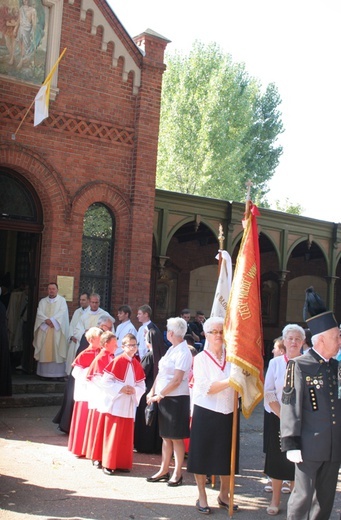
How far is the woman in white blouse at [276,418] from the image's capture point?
662 cm

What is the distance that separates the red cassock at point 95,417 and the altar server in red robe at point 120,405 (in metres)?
0.15

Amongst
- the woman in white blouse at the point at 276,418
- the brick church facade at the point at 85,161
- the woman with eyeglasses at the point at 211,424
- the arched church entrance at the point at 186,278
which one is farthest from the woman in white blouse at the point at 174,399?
the arched church entrance at the point at 186,278

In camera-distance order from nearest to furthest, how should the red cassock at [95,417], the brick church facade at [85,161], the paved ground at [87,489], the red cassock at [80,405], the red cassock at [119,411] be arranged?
the paved ground at [87,489], the red cassock at [119,411], the red cassock at [95,417], the red cassock at [80,405], the brick church facade at [85,161]

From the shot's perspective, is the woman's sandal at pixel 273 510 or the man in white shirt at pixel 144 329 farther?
the man in white shirt at pixel 144 329

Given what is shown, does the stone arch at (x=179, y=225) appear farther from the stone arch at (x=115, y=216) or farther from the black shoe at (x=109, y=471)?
the black shoe at (x=109, y=471)

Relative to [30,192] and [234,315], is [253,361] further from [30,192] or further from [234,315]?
[30,192]

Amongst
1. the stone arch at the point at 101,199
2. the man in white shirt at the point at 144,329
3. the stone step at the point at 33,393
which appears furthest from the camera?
the stone arch at the point at 101,199

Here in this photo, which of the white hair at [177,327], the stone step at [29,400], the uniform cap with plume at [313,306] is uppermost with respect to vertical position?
the uniform cap with plume at [313,306]

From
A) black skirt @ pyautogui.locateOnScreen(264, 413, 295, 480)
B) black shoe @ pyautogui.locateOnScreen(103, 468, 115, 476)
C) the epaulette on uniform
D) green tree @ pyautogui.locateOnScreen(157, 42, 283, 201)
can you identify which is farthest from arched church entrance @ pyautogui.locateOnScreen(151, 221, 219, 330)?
green tree @ pyautogui.locateOnScreen(157, 42, 283, 201)

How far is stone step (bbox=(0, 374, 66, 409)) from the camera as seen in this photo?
37.2 ft

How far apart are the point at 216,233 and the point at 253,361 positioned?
33.7 feet

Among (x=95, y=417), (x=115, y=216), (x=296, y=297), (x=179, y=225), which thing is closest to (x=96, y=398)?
(x=95, y=417)

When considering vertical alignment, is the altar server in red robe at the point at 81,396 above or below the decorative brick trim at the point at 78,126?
below

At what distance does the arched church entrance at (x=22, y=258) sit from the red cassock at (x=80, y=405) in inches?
182
